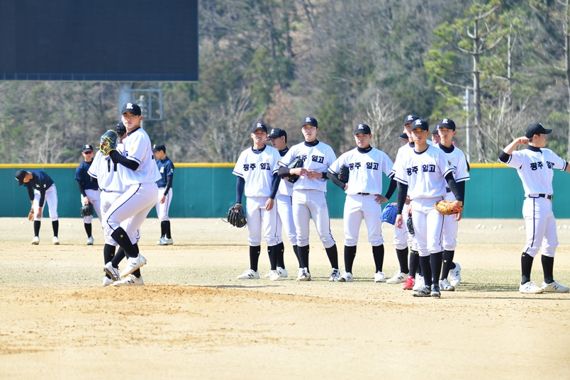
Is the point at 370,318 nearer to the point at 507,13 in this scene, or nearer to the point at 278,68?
the point at 507,13

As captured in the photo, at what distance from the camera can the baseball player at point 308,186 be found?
536 inches

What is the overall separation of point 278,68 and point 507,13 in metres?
15.9

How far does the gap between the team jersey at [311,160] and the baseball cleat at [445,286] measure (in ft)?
6.10

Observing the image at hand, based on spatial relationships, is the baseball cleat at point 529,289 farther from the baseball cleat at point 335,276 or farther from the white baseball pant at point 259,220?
the white baseball pant at point 259,220

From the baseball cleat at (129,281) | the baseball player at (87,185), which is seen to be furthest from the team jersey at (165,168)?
the baseball cleat at (129,281)

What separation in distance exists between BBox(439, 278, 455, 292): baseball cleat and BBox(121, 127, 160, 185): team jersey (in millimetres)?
3082

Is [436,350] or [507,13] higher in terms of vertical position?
[507,13]

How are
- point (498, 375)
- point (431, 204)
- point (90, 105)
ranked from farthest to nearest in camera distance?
point (90, 105) < point (431, 204) < point (498, 375)

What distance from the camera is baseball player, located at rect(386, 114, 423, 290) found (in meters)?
12.2

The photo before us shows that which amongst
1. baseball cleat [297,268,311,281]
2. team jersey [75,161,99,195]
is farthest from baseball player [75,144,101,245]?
baseball cleat [297,268,311,281]

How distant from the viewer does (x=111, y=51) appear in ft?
93.9

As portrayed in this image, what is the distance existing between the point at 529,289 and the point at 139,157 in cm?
404

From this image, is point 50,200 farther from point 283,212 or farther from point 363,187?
point 363,187

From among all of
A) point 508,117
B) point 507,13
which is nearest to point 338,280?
point 508,117
